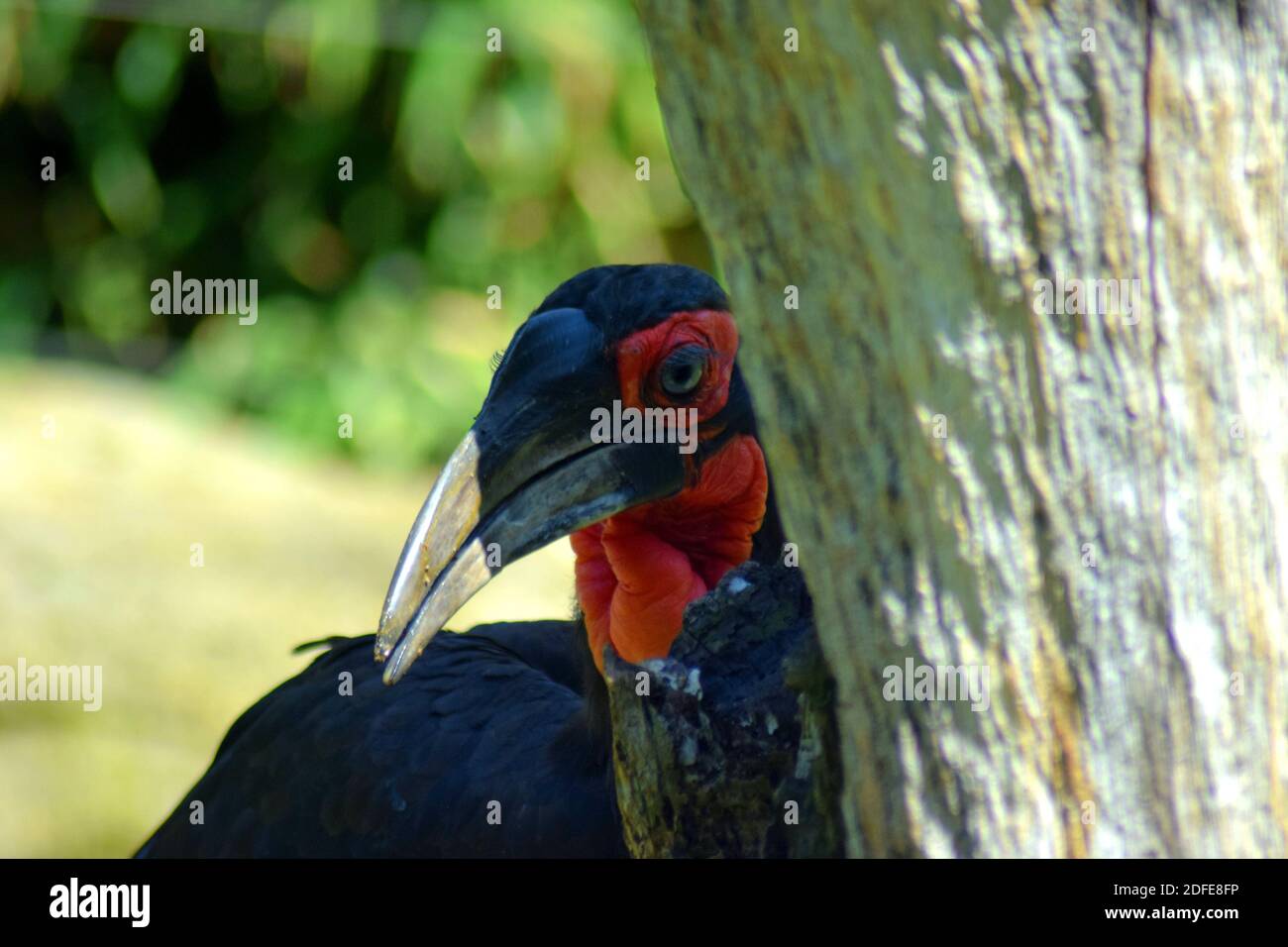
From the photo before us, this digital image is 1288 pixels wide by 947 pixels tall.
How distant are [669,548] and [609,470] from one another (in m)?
0.21

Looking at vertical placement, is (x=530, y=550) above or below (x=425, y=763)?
above

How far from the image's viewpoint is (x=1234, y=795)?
4.35ft

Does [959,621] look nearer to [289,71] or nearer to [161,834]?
[161,834]

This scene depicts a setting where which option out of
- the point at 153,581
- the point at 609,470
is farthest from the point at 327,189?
the point at 609,470

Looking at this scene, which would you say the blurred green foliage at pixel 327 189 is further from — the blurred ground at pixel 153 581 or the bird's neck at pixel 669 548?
the bird's neck at pixel 669 548

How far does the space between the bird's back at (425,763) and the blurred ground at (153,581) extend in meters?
1.80

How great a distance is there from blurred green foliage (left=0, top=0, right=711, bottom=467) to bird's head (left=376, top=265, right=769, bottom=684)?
3860 millimetres

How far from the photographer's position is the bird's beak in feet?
6.60

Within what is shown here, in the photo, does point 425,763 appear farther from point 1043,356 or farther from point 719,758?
point 1043,356

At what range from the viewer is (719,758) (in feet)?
5.44

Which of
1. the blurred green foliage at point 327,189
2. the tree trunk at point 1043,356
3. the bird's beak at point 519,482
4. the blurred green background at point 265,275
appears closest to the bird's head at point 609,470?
the bird's beak at point 519,482

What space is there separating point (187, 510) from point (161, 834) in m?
2.53

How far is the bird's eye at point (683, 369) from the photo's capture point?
2.26 meters

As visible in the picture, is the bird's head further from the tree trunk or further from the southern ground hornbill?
the tree trunk
